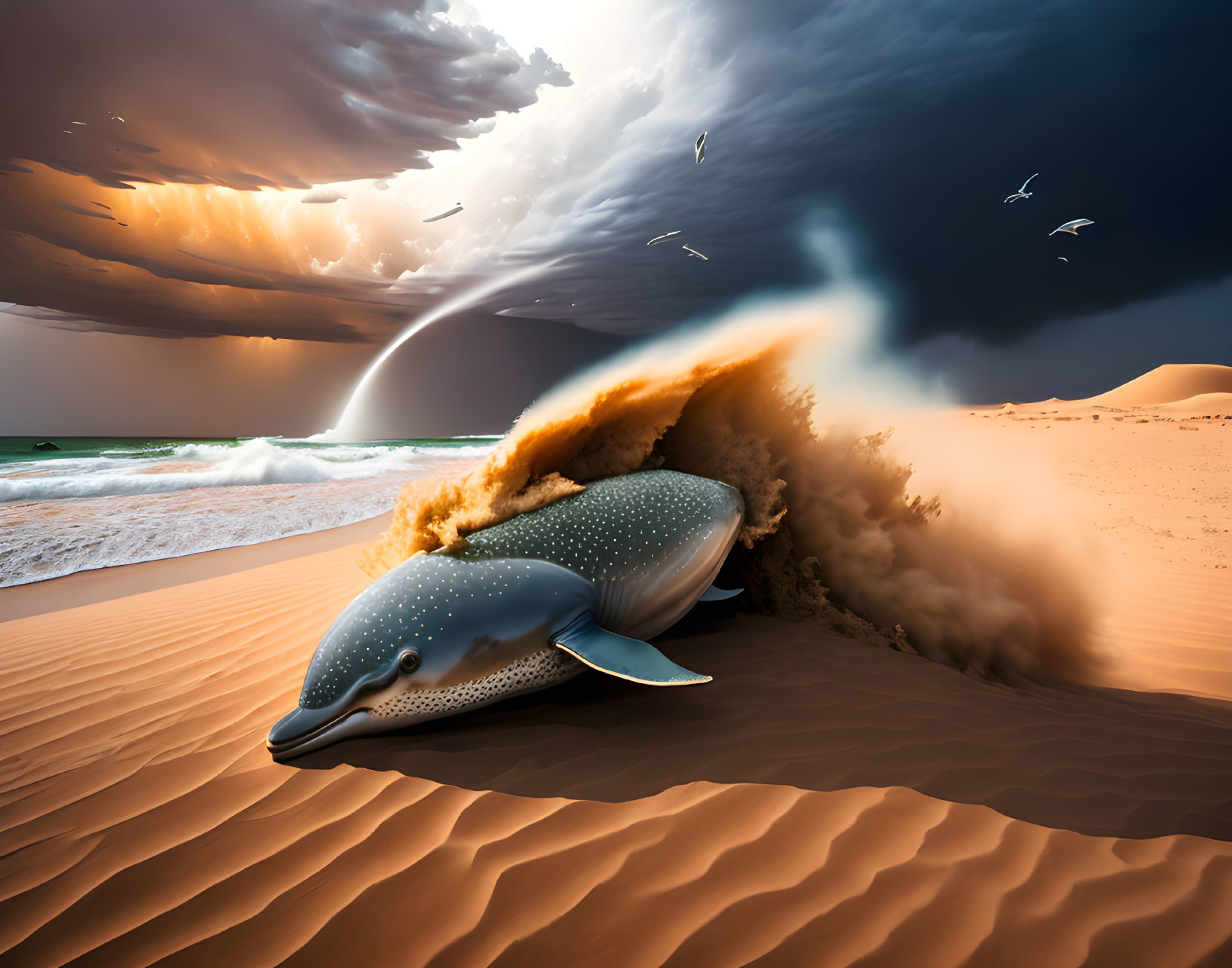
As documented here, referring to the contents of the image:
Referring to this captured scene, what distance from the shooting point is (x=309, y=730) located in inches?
86.5

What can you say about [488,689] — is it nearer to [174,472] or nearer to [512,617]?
[512,617]

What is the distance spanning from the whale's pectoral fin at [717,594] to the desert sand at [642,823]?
21 cm

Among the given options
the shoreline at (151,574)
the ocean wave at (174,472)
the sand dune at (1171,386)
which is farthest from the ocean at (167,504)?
the sand dune at (1171,386)

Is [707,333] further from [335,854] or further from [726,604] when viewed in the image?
[335,854]

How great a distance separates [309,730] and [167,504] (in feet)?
41.1

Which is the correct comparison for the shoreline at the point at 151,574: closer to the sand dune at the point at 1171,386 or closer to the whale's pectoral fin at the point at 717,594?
the whale's pectoral fin at the point at 717,594

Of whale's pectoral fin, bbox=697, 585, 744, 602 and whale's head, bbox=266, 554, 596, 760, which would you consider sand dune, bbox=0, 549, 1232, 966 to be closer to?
whale's head, bbox=266, 554, 596, 760

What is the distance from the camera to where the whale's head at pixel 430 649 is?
218cm

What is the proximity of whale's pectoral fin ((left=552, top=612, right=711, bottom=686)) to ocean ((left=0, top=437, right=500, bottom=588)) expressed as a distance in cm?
212

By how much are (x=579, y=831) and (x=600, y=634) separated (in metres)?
0.79

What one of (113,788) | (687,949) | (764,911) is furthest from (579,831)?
(113,788)

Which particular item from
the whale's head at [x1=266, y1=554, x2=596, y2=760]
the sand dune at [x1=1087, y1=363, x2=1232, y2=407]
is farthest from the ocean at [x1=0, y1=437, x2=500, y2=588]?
the sand dune at [x1=1087, y1=363, x2=1232, y2=407]

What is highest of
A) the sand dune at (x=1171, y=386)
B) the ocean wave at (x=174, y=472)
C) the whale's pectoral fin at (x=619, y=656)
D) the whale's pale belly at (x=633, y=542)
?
the ocean wave at (x=174, y=472)

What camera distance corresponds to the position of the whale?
7.17 ft
